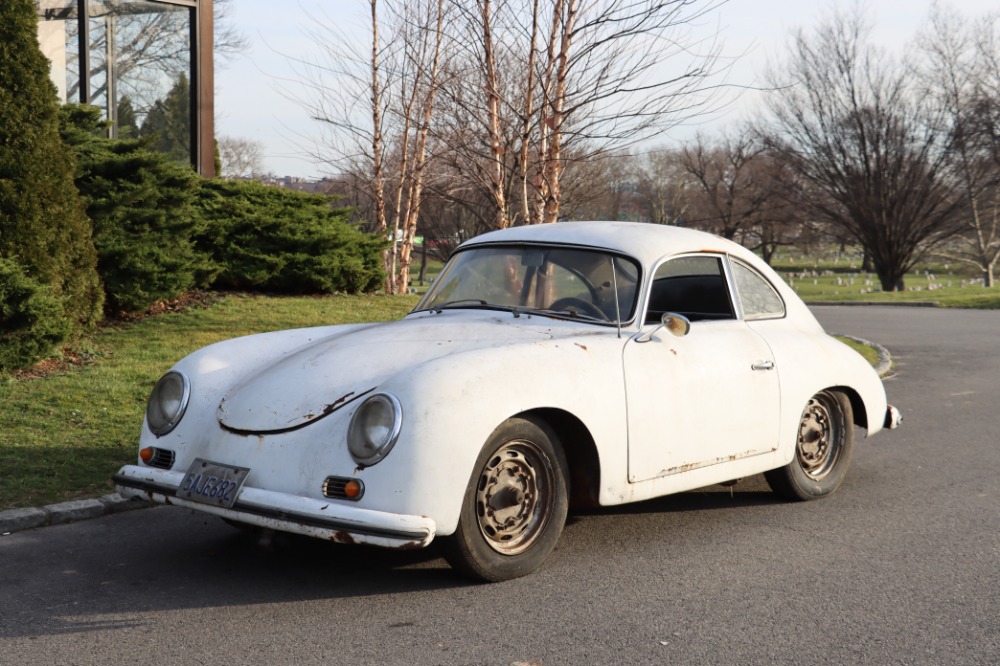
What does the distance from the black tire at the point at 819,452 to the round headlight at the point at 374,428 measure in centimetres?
287

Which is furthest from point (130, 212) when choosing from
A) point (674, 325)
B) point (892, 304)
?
point (892, 304)

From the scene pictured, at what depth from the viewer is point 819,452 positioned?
647 centimetres

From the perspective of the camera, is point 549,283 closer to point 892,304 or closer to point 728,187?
point 892,304

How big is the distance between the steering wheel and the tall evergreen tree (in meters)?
5.68

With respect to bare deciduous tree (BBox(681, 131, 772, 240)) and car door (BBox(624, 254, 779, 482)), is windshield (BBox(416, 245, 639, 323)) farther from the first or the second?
bare deciduous tree (BBox(681, 131, 772, 240))

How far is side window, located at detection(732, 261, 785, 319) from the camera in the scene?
630cm

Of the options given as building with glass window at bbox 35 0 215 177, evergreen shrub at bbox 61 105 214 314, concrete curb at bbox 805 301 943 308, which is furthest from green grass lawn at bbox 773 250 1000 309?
evergreen shrub at bbox 61 105 214 314

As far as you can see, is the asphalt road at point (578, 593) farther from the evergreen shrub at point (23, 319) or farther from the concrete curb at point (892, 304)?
the concrete curb at point (892, 304)

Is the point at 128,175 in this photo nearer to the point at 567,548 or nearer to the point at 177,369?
the point at 177,369

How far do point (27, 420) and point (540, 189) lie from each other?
6466mm

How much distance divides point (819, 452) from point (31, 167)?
7520mm

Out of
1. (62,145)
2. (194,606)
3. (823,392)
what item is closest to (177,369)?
(194,606)

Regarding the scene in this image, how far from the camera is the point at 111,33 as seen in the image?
16406mm

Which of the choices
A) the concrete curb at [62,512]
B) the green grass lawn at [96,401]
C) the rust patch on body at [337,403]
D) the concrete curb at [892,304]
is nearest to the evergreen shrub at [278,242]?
the green grass lawn at [96,401]
